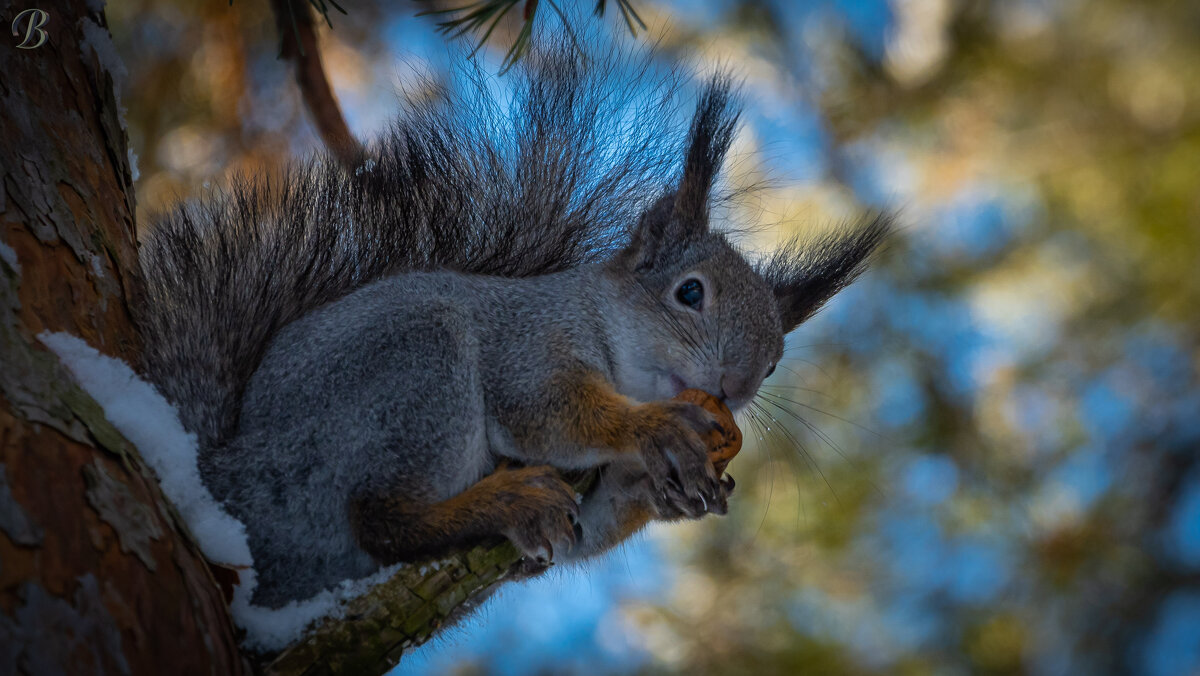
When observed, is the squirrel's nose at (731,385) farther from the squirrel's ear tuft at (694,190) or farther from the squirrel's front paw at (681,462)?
the squirrel's ear tuft at (694,190)

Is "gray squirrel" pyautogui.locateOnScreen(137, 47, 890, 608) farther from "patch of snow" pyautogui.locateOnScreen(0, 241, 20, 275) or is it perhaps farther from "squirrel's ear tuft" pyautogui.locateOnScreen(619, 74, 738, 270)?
"patch of snow" pyautogui.locateOnScreen(0, 241, 20, 275)

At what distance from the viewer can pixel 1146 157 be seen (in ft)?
12.0

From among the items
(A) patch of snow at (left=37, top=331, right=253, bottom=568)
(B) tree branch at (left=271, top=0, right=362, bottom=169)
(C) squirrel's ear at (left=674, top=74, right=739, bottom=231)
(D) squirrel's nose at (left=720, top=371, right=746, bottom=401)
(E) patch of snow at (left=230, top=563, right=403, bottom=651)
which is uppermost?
(B) tree branch at (left=271, top=0, right=362, bottom=169)

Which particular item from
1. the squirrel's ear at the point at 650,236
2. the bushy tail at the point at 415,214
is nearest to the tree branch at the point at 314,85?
the bushy tail at the point at 415,214

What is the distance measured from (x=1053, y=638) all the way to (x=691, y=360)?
100 inches

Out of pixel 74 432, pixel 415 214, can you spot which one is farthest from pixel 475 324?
pixel 74 432

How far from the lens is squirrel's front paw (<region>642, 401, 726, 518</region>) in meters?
1.72

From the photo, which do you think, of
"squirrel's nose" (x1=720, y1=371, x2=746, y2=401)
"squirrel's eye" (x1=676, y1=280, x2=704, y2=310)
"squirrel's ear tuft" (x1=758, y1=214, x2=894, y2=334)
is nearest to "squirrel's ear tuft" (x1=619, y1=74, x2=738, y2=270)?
"squirrel's eye" (x1=676, y1=280, x2=704, y2=310)

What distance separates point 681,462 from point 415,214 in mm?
888

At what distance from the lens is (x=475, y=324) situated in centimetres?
194

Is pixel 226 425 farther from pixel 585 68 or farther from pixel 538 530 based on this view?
pixel 585 68

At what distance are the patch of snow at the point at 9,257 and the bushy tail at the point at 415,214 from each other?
0.29 metres

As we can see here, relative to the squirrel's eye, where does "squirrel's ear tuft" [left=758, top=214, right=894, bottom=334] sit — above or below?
above

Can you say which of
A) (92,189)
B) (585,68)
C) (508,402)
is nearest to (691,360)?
(508,402)
